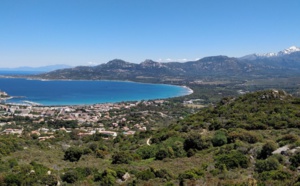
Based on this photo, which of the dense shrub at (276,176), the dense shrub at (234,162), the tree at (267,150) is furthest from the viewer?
the tree at (267,150)

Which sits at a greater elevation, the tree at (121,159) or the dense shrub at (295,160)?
the dense shrub at (295,160)

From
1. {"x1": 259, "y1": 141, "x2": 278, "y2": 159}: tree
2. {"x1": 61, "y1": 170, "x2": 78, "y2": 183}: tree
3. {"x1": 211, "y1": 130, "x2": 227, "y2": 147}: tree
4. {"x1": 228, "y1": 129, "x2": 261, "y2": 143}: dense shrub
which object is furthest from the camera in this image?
{"x1": 211, "y1": 130, "x2": 227, "y2": 147}: tree

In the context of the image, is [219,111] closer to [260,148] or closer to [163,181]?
[260,148]

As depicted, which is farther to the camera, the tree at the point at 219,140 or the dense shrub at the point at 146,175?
the tree at the point at 219,140

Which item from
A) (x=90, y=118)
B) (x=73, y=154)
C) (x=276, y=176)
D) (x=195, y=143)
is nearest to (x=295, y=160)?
(x=276, y=176)

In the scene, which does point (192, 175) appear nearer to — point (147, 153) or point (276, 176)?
point (276, 176)

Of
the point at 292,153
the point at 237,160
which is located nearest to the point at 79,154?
the point at 237,160

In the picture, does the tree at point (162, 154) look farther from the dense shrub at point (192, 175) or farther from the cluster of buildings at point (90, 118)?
the cluster of buildings at point (90, 118)

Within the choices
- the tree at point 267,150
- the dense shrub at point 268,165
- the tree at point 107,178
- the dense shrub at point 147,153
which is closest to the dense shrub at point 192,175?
the dense shrub at point 268,165

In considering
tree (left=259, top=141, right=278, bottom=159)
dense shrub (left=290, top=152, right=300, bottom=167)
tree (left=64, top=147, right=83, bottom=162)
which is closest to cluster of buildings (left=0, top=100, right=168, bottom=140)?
tree (left=64, top=147, right=83, bottom=162)

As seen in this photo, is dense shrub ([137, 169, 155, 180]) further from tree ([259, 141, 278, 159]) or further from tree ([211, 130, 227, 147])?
tree ([211, 130, 227, 147])

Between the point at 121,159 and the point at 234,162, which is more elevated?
the point at 234,162
